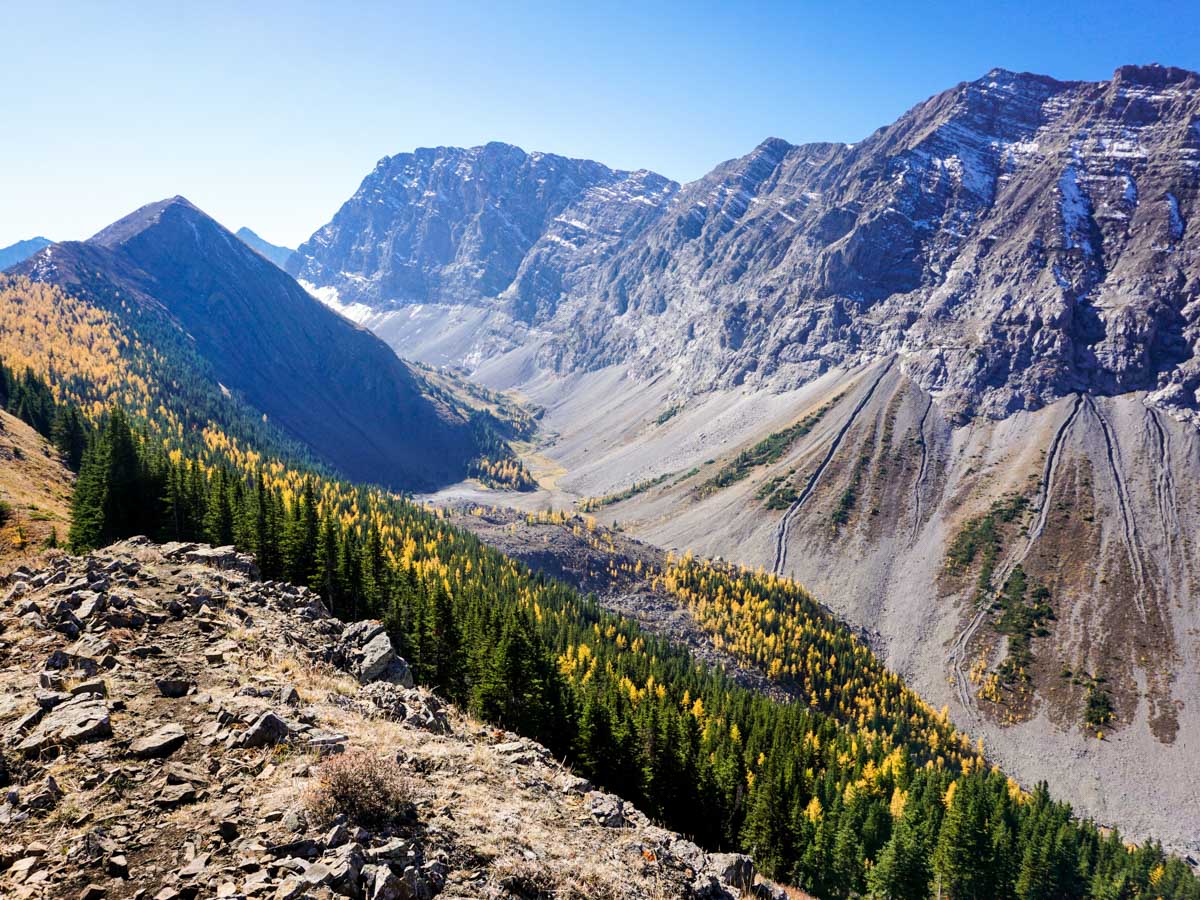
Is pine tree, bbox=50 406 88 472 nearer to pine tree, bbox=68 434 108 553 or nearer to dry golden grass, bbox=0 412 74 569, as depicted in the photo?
dry golden grass, bbox=0 412 74 569

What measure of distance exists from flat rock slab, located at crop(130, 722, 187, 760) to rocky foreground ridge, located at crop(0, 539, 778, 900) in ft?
0.19

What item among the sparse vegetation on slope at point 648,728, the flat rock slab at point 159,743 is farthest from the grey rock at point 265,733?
the sparse vegetation on slope at point 648,728

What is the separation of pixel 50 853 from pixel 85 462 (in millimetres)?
71983

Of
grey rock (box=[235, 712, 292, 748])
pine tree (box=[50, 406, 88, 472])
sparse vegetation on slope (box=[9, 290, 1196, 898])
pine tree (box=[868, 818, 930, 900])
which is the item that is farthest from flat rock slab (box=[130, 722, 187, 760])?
pine tree (box=[50, 406, 88, 472])

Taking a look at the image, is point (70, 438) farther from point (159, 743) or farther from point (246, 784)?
A: point (246, 784)

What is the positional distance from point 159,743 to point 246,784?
3.24m

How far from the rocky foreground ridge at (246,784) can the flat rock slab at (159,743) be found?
57 millimetres

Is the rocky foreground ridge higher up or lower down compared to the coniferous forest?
higher up

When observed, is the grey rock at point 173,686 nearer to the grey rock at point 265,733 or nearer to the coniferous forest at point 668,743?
the grey rock at point 265,733

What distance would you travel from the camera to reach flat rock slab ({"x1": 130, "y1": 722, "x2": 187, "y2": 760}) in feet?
52.6

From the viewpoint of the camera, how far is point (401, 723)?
22.6 meters

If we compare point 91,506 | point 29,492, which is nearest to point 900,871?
point 91,506

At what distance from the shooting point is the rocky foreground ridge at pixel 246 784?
489 inches

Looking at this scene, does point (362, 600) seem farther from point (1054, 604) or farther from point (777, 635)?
point (1054, 604)
